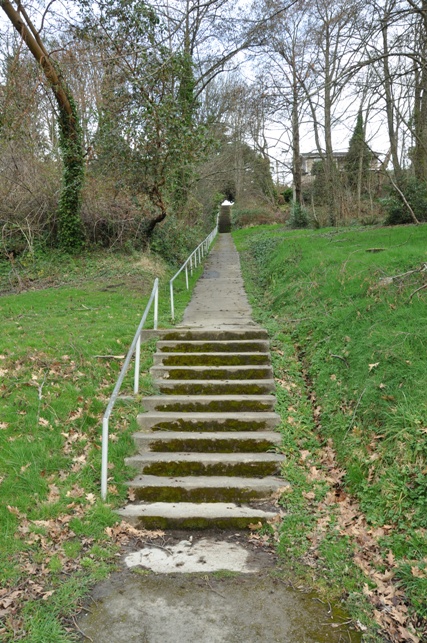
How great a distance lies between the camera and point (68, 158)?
14141 mm

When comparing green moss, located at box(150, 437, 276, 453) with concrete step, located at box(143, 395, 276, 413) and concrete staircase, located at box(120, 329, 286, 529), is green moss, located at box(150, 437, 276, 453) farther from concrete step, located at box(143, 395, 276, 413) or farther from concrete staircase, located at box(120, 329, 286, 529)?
concrete step, located at box(143, 395, 276, 413)

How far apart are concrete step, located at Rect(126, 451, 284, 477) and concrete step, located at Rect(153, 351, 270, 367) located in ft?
7.30

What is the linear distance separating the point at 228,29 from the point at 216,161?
8.80 meters

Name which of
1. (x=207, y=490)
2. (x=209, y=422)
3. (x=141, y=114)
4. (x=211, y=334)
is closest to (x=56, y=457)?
(x=207, y=490)

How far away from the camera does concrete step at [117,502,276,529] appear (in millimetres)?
4305

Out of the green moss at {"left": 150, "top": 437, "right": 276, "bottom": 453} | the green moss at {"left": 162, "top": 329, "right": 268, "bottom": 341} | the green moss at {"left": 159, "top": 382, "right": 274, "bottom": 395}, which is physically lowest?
the green moss at {"left": 150, "top": 437, "right": 276, "bottom": 453}

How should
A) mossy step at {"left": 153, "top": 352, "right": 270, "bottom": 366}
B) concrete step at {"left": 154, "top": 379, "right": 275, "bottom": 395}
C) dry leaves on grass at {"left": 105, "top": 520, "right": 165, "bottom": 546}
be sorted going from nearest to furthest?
dry leaves on grass at {"left": 105, "top": 520, "right": 165, "bottom": 546}
concrete step at {"left": 154, "top": 379, "right": 275, "bottom": 395}
mossy step at {"left": 153, "top": 352, "right": 270, "bottom": 366}

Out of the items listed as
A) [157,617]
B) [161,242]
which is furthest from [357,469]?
[161,242]

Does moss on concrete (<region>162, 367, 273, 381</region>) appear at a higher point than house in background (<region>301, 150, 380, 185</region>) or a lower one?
lower

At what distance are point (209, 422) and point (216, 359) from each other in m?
1.69

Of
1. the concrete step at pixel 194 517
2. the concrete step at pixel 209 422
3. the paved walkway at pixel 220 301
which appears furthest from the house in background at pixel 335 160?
the concrete step at pixel 194 517

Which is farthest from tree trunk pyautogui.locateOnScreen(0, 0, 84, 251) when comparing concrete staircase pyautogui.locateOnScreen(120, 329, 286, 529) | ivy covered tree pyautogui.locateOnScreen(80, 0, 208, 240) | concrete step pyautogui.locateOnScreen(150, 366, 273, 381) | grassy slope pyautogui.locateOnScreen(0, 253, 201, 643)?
concrete step pyautogui.locateOnScreen(150, 366, 273, 381)

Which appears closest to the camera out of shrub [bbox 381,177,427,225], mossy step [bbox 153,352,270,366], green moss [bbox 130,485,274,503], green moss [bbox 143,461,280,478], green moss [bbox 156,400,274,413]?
green moss [bbox 130,485,274,503]

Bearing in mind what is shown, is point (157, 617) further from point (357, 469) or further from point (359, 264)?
point (359, 264)
